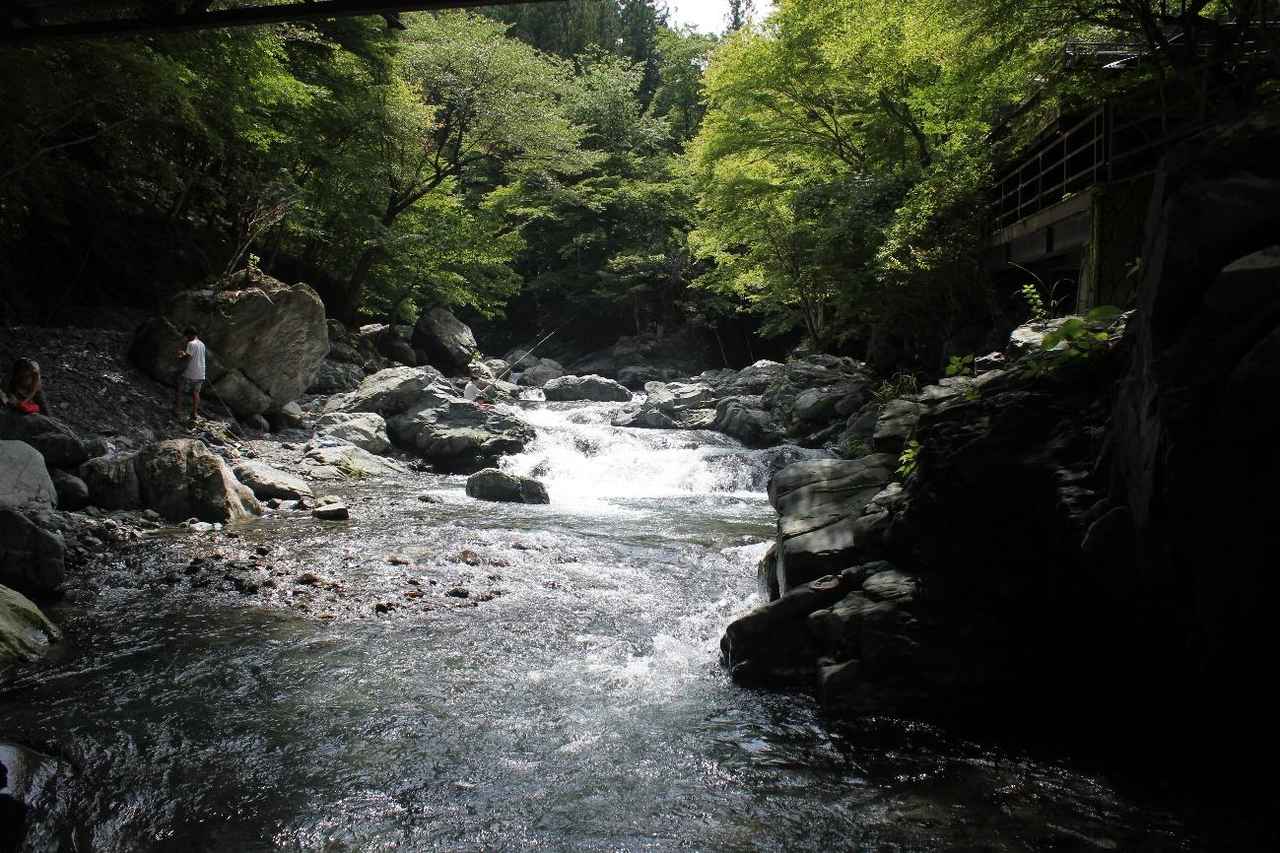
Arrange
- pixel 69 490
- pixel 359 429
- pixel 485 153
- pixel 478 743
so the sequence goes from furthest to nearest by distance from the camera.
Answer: pixel 485 153
pixel 359 429
pixel 69 490
pixel 478 743

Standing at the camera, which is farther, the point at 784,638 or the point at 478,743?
the point at 784,638

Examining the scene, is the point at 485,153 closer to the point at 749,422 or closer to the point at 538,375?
the point at 538,375

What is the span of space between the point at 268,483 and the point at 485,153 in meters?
17.3

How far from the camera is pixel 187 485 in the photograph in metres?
10.6

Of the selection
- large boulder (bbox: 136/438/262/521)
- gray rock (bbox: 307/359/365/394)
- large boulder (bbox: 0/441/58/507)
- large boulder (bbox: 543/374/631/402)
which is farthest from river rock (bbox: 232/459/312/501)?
large boulder (bbox: 543/374/631/402)

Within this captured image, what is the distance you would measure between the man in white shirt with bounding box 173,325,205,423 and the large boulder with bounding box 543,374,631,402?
43.9 feet

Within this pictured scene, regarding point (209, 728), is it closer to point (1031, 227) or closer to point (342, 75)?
point (1031, 227)

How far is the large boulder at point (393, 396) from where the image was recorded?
18.6 meters

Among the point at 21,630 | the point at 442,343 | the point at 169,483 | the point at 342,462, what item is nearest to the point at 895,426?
the point at 21,630

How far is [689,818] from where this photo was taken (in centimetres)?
427

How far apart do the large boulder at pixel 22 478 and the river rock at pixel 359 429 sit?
24.4 ft

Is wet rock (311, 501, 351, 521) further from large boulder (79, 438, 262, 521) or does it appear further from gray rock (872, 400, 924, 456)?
gray rock (872, 400, 924, 456)

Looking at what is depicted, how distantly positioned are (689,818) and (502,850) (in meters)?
1.01

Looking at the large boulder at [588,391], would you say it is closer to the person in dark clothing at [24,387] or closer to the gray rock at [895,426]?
the person in dark clothing at [24,387]
